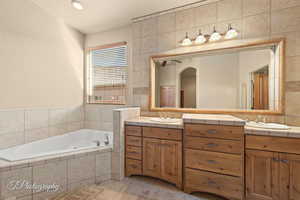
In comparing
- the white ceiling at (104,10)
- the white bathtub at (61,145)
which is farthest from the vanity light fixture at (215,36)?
the white bathtub at (61,145)

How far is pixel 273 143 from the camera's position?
150 cm

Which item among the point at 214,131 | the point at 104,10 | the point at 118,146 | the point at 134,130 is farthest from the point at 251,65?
the point at 104,10

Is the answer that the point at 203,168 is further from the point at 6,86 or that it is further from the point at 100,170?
the point at 6,86

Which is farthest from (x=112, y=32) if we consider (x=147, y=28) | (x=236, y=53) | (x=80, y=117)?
(x=236, y=53)

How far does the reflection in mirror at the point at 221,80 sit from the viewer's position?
6.52 ft

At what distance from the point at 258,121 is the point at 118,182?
2015mm

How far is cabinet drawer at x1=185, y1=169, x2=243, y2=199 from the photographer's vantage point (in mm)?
1611

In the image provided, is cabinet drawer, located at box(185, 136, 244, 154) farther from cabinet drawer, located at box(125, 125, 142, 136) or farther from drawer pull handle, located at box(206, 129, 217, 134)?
cabinet drawer, located at box(125, 125, 142, 136)

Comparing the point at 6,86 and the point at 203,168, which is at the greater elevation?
the point at 6,86

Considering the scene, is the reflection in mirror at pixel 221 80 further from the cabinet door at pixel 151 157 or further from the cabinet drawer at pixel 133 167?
the cabinet drawer at pixel 133 167

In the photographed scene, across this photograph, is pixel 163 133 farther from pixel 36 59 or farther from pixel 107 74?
pixel 36 59

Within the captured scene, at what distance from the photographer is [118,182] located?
208 cm

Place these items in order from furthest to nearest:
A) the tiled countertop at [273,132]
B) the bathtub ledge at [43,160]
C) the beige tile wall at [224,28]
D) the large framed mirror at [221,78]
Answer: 1. the large framed mirror at [221,78]
2. the beige tile wall at [224,28]
3. the bathtub ledge at [43,160]
4. the tiled countertop at [273,132]

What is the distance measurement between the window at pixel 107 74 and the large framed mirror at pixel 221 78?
27.6 inches
